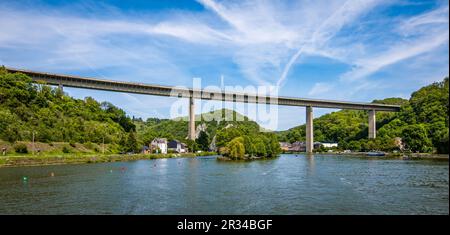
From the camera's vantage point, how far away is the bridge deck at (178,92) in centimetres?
8925

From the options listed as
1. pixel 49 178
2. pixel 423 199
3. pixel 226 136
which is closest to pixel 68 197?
pixel 49 178

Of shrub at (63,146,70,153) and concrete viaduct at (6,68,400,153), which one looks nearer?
shrub at (63,146,70,153)

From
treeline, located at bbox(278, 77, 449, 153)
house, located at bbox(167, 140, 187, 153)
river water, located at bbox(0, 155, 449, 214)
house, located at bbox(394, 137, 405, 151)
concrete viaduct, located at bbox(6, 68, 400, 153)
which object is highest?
concrete viaduct, located at bbox(6, 68, 400, 153)

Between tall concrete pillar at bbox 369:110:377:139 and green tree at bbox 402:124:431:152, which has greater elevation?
tall concrete pillar at bbox 369:110:377:139

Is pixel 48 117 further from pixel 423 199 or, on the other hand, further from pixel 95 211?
pixel 423 199

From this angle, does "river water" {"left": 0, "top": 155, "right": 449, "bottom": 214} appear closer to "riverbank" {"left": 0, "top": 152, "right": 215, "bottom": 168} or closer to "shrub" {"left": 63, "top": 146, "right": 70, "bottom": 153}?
"riverbank" {"left": 0, "top": 152, "right": 215, "bottom": 168}

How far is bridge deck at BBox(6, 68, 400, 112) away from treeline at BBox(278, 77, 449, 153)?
13.5 meters

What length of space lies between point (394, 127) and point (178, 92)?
217 feet

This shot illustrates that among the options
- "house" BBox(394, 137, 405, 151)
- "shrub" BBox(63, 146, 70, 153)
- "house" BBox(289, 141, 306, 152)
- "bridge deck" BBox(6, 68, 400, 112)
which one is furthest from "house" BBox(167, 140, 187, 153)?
"house" BBox(394, 137, 405, 151)

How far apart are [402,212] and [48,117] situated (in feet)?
229

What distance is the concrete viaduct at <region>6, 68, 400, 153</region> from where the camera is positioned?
8956cm

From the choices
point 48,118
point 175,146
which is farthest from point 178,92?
point 48,118

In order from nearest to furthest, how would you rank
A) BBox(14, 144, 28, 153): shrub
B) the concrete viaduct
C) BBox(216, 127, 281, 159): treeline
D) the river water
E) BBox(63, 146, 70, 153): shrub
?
the river water < BBox(14, 144, 28, 153): shrub < BBox(63, 146, 70, 153): shrub < BBox(216, 127, 281, 159): treeline < the concrete viaduct

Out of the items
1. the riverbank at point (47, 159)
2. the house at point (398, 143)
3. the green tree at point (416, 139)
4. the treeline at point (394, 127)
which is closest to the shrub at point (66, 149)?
→ the riverbank at point (47, 159)
